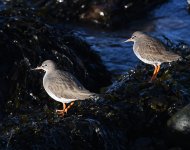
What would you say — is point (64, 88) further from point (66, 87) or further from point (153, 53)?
point (153, 53)

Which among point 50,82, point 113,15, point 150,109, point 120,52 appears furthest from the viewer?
point 113,15

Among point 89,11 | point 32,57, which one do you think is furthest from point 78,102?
point 89,11

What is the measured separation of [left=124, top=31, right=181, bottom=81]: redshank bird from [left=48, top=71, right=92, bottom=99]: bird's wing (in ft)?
5.26

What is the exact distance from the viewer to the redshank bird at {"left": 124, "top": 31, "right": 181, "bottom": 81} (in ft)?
28.2

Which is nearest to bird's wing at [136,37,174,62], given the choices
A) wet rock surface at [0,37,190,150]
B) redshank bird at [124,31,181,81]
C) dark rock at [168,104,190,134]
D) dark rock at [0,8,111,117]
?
redshank bird at [124,31,181,81]

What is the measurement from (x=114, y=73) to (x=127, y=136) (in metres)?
3.67

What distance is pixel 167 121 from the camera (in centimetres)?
813

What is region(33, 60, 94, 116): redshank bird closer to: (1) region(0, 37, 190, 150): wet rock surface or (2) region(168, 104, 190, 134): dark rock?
(1) region(0, 37, 190, 150): wet rock surface

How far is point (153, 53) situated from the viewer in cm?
878

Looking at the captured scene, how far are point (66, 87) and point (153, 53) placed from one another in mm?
1874

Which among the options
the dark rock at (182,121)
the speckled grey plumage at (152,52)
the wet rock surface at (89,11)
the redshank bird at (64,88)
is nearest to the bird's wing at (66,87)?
the redshank bird at (64,88)

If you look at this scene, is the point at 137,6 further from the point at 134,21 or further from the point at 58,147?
the point at 58,147

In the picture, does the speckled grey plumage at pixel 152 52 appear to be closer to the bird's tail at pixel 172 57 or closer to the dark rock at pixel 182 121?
the bird's tail at pixel 172 57

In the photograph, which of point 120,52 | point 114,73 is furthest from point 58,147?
point 120,52
